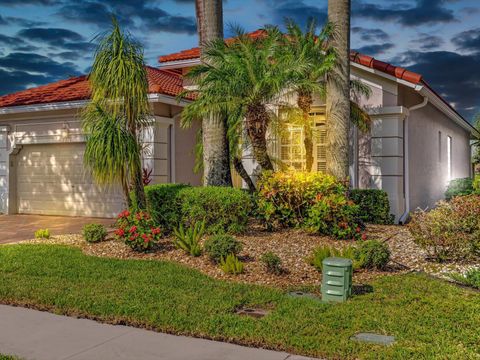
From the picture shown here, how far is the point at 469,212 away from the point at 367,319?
390cm

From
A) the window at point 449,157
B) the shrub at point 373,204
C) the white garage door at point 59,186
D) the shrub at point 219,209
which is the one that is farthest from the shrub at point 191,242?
the window at point 449,157

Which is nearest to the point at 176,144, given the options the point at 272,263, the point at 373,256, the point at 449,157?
the point at 272,263

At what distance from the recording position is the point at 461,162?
83.7ft

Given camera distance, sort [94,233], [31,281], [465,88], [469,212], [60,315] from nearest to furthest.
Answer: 1. [60,315]
2. [31,281]
3. [469,212]
4. [94,233]
5. [465,88]

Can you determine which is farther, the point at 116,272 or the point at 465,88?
the point at 465,88

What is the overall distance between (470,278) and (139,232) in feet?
18.1

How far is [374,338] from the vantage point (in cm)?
463

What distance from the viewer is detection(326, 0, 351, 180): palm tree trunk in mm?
11000

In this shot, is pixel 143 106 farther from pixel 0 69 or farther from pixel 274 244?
pixel 0 69

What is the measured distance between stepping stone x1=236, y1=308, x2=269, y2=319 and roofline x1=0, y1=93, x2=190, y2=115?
28.9ft

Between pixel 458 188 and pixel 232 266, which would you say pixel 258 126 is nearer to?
pixel 232 266

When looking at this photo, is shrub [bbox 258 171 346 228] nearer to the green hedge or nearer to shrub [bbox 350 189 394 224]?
the green hedge

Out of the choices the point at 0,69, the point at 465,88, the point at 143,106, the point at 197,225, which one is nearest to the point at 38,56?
the point at 0,69

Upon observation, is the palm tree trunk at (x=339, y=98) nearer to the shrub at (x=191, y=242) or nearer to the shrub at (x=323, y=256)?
the shrub at (x=323, y=256)
